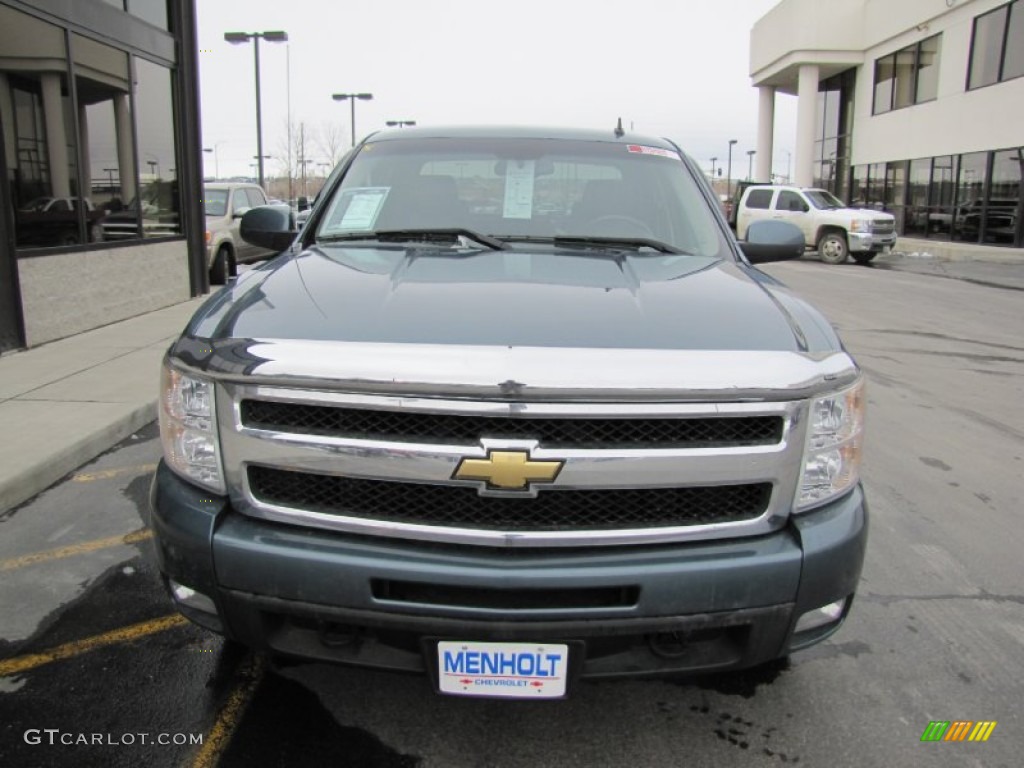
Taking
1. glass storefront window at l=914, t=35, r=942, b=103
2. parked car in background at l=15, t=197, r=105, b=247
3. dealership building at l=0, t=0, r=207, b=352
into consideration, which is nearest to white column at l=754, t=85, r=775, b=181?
glass storefront window at l=914, t=35, r=942, b=103

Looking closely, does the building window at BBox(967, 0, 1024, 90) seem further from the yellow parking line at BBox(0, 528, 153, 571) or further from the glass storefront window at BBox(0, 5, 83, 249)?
the yellow parking line at BBox(0, 528, 153, 571)

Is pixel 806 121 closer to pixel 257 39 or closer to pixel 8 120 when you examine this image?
A: pixel 257 39

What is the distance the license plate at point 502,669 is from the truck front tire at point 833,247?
2217cm

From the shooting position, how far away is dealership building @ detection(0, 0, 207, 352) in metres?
7.79

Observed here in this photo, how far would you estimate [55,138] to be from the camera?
8539 millimetres

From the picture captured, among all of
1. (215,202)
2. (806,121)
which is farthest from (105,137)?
(806,121)

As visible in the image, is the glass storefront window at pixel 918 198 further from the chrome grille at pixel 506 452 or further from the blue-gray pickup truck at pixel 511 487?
the chrome grille at pixel 506 452

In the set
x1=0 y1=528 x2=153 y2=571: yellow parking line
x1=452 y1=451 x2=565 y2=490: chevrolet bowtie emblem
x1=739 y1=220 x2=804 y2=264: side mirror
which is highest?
x1=739 y1=220 x2=804 y2=264: side mirror

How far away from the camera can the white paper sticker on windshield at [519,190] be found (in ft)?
11.4

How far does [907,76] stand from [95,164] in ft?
91.0

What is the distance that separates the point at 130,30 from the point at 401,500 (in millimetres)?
10285

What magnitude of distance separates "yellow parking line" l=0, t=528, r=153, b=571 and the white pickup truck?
20049 millimetres

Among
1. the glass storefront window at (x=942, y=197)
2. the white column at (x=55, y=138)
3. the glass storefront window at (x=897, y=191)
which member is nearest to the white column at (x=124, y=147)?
the white column at (x=55, y=138)

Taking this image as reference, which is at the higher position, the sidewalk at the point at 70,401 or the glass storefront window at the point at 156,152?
the glass storefront window at the point at 156,152
